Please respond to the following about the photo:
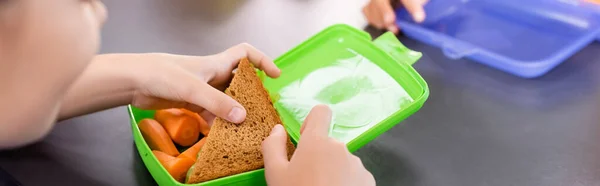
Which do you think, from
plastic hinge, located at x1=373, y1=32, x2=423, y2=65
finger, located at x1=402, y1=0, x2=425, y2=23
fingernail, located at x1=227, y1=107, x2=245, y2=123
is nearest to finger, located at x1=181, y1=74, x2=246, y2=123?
fingernail, located at x1=227, y1=107, x2=245, y2=123

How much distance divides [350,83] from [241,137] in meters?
0.18

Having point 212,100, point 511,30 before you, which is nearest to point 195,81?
point 212,100

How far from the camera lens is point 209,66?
26.1 inches

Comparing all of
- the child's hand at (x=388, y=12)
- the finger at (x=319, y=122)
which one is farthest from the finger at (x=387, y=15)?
the finger at (x=319, y=122)

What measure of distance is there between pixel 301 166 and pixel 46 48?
231 mm

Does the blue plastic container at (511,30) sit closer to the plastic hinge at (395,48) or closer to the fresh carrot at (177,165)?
the plastic hinge at (395,48)

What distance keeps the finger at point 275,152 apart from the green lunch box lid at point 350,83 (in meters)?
0.05

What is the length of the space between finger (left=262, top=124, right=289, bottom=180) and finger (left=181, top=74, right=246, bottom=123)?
42mm

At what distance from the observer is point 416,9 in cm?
83

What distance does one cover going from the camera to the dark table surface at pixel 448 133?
0.61 m

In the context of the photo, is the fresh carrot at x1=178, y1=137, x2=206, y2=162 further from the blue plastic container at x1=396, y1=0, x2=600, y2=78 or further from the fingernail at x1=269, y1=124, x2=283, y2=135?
the blue plastic container at x1=396, y1=0, x2=600, y2=78

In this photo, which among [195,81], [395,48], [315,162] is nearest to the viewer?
[315,162]

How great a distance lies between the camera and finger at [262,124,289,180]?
534mm

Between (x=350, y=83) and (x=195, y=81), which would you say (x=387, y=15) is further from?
(x=195, y=81)
